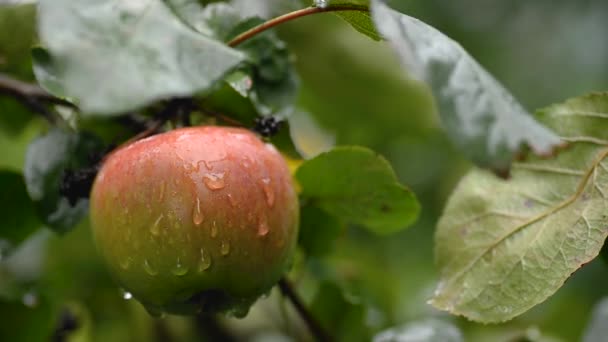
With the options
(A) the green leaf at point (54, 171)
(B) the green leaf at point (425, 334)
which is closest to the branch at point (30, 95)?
(A) the green leaf at point (54, 171)

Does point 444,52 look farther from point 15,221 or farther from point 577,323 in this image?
point 577,323

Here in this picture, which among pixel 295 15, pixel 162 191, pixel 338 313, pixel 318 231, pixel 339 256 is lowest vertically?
pixel 339 256

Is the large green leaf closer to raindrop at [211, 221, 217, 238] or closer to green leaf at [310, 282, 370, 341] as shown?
raindrop at [211, 221, 217, 238]

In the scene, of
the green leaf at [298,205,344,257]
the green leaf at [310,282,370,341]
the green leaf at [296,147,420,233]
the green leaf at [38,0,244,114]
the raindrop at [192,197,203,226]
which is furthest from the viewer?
the green leaf at [310,282,370,341]

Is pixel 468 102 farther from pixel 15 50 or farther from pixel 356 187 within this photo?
pixel 15 50

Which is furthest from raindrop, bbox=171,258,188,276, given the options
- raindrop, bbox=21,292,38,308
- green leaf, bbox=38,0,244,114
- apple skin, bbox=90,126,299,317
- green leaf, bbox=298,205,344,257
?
raindrop, bbox=21,292,38,308

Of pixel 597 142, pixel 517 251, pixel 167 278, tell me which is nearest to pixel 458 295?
pixel 517 251

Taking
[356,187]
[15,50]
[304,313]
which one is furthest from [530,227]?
[15,50]
